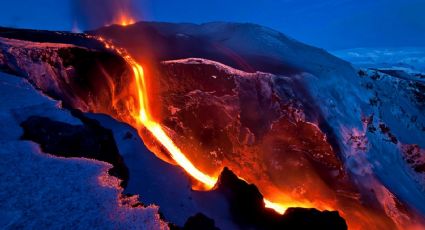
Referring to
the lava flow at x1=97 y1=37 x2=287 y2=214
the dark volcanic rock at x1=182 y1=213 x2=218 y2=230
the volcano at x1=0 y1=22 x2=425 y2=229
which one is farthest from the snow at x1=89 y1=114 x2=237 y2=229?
the lava flow at x1=97 y1=37 x2=287 y2=214

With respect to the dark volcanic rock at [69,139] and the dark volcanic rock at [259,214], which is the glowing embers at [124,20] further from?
the dark volcanic rock at [69,139]

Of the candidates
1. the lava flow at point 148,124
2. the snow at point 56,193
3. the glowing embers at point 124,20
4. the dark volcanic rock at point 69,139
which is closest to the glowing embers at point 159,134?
the lava flow at point 148,124

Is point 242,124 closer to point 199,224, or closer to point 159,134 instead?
point 159,134

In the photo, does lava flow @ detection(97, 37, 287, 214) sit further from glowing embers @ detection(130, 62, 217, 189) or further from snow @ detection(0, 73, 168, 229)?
snow @ detection(0, 73, 168, 229)

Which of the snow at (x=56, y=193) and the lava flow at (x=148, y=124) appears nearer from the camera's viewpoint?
the snow at (x=56, y=193)

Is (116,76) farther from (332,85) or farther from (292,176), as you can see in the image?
(332,85)

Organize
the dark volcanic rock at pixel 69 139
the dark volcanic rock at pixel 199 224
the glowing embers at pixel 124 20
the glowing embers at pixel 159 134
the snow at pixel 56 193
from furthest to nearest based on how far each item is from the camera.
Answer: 1. the glowing embers at pixel 124 20
2. the glowing embers at pixel 159 134
3. the dark volcanic rock at pixel 199 224
4. the dark volcanic rock at pixel 69 139
5. the snow at pixel 56 193

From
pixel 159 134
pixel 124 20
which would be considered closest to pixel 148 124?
pixel 159 134

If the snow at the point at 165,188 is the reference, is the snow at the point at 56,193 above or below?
above
